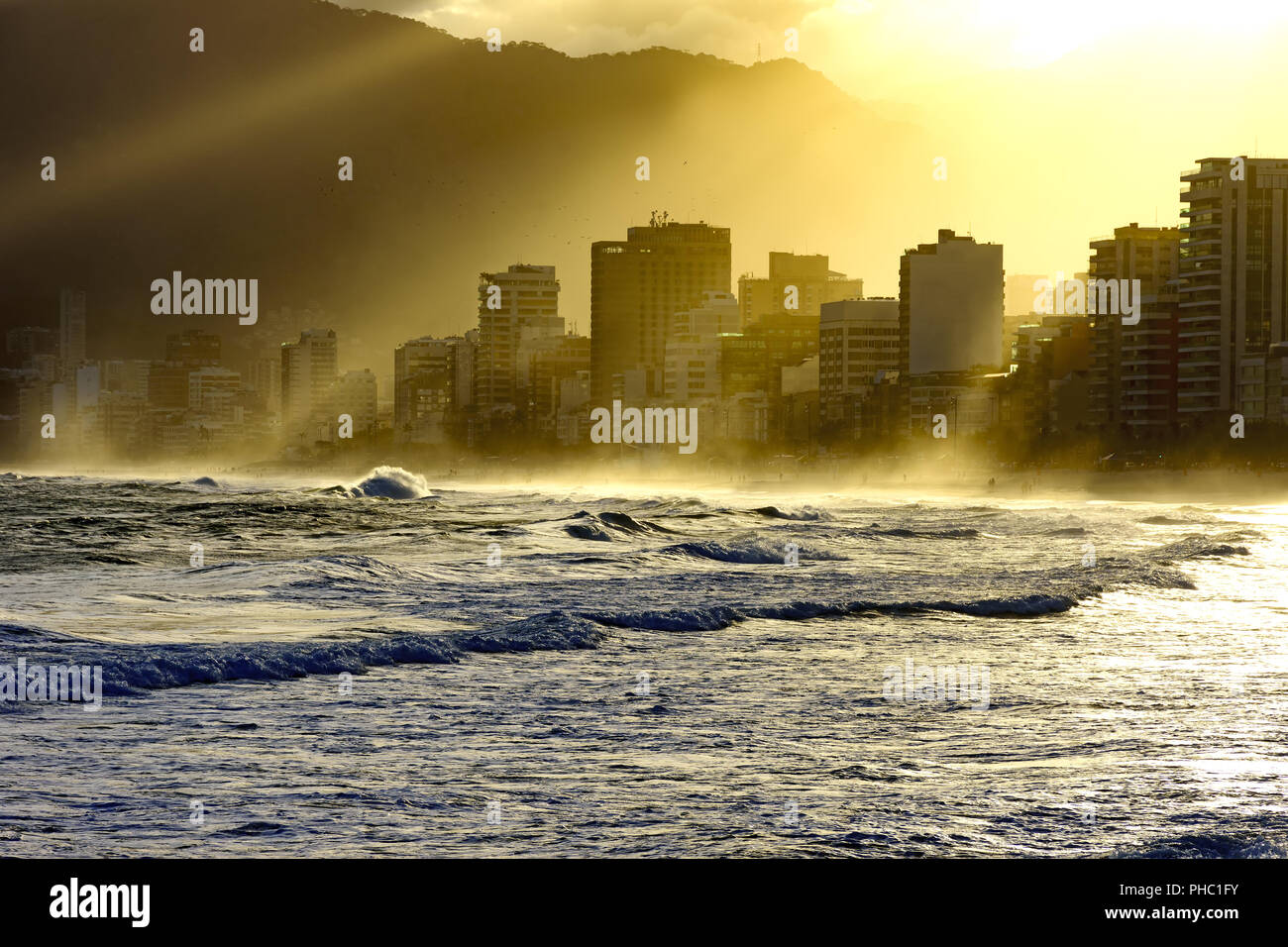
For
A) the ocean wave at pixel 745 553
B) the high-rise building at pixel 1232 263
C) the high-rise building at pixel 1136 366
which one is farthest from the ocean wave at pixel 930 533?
the high-rise building at pixel 1232 263

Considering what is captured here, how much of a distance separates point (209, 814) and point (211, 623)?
14821 millimetres

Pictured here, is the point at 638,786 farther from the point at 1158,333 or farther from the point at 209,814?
the point at 1158,333

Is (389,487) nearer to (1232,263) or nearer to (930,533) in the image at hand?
(930,533)

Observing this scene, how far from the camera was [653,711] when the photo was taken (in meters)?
16.4

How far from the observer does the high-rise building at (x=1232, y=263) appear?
14662 centimetres

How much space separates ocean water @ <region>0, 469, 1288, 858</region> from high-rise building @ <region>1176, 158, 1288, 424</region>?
380ft

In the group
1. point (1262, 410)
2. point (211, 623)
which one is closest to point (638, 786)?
point (211, 623)

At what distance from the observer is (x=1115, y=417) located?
155m

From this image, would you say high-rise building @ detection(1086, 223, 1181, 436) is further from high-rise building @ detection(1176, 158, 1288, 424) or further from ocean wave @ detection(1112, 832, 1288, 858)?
ocean wave @ detection(1112, 832, 1288, 858)

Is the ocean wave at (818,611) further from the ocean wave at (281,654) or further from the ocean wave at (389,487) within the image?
the ocean wave at (389,487)

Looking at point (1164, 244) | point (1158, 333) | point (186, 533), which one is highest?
point (1164, 244)

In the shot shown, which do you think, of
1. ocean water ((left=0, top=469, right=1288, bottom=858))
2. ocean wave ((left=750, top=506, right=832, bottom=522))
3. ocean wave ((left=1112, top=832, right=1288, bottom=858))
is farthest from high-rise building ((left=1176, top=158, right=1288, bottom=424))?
ocean wave ((left=1112, top=832, right=1288, bottom=858))

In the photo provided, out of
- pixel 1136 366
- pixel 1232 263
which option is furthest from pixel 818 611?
pixel 1232 263
